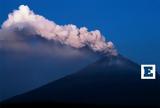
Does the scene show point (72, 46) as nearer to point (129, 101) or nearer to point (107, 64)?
point (107, 64)

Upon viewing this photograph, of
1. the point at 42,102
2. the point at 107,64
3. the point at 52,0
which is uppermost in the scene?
the point at 52,0

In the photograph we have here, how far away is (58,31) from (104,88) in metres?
0.52

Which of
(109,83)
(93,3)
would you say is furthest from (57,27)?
(109,83)

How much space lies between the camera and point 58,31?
317 cm

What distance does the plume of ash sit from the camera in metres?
3.12

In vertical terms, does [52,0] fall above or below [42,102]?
above

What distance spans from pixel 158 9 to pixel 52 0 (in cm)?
75

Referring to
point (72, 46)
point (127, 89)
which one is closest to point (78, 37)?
point (72, 46)

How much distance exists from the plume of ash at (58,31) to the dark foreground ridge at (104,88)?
0.11 metres

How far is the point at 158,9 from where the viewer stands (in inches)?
120

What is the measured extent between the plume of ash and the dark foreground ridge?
0.11 metres

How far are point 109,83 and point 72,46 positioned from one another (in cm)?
37

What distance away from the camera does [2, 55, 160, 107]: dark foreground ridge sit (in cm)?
308

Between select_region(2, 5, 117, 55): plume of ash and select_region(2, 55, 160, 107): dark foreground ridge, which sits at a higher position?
select_region(2, 5, 117, 55): plume of ash
